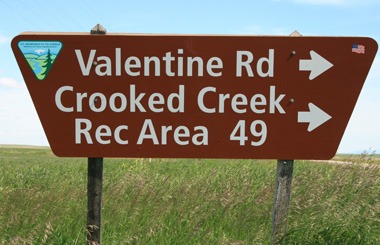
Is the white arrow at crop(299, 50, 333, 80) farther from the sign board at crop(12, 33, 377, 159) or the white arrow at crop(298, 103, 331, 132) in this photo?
the white arrow at crop(298, 103, 331, 132)

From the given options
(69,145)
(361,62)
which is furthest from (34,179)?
(361,62)

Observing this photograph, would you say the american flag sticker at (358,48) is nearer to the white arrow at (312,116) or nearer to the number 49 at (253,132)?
the white arrow at (312,116)

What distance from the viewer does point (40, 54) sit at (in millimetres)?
3934

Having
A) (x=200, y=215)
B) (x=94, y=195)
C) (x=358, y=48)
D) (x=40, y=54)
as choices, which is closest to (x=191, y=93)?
(x=94, y=195)

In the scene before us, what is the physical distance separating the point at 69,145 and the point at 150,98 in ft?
2.77

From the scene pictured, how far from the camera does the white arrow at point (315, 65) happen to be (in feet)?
12.9

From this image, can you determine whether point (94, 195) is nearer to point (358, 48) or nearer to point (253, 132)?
point (253, 132)

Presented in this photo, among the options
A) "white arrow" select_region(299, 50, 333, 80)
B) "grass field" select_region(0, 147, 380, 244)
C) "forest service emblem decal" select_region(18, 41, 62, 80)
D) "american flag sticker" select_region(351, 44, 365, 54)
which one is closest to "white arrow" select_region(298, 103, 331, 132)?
"white arrow" select_region(299, 50, 333, 80)

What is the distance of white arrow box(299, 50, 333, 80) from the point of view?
3.93m

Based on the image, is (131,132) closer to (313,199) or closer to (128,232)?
→ (128,232)

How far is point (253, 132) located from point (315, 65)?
0.81 metres

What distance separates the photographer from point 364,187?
5457mm

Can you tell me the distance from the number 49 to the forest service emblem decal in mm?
1727

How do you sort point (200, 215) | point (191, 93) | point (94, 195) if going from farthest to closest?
1. point (200, 215)
2. point (94, 195)
3. point (191, 93)
